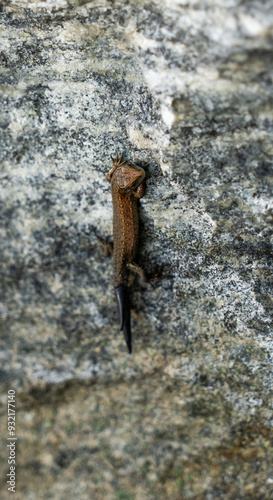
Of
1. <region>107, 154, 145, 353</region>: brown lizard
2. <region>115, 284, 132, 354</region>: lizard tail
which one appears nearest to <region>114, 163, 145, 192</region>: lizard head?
<region>107, 154, 145, 353</region>: brown lizard

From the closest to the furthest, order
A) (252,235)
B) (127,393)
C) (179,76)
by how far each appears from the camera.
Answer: (179,76) → (252,235) → (127,393)

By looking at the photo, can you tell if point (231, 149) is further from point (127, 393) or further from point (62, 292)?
point (127, 393)

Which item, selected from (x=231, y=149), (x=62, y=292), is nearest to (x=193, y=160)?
(x=231, y=149)

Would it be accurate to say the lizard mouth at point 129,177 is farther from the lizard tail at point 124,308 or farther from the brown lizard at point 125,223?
the lizard tail at point 124,308

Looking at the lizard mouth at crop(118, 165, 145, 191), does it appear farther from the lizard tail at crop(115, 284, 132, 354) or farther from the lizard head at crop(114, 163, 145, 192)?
the lizard tail at crop(115, 284, 132, 354)

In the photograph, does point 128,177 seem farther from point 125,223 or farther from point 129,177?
point 125,223

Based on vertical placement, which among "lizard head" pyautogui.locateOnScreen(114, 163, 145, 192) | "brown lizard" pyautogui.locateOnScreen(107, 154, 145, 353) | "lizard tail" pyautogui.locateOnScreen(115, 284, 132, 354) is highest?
"lizard head" pyautogui.locateOnScreen(114, 163, 145, 192)

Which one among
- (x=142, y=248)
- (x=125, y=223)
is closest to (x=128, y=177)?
(x=125, y=223)
